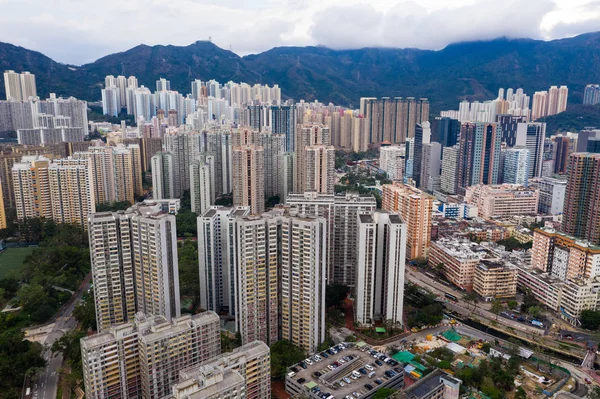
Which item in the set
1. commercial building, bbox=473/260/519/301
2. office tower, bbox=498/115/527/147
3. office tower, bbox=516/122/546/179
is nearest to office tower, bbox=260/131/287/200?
commercial building, bbox=473/260/519/301

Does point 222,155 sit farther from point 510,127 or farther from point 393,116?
→ point 393,116

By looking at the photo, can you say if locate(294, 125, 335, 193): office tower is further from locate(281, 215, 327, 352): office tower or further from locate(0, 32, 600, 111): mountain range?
locate(0, 32, 600, 111): mountain range

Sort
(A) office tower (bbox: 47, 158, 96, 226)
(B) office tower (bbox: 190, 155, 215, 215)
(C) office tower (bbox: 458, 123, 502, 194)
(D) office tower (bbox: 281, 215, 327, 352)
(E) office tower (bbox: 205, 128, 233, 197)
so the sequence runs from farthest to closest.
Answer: (C) office tower (bbox: 458, 123, 502, 194) < (E) office tower (bbox: 205, 128, 233, 197) < (B) office tower (bbox: 190, 155, 215, 215) < (A) office tower (bbox: 47, 158, 96, 226) < (D) office tower (bbox: 281, 215, 327, 352)

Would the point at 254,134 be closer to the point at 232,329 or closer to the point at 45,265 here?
the point at 45,265

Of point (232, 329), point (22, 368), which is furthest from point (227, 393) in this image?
point (22, 368)

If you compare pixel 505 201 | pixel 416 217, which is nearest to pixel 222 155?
pixel 416 217

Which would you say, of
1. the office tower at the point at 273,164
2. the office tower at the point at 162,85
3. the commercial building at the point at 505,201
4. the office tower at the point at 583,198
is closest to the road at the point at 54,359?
the office tower at the point at 273,164
